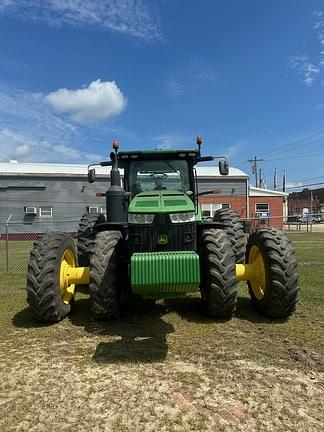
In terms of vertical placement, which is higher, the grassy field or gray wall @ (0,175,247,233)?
Answer: gray wall @ (0,175,247,233)

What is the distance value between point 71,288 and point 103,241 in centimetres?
135

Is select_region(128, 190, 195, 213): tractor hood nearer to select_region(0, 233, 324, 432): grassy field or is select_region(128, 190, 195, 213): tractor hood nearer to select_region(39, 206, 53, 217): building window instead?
select_region(0, 233, 324, 432): grassy field

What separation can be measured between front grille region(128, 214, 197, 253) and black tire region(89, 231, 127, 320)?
12.9 inches

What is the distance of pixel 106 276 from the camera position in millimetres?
5465

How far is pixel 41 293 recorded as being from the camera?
18.3 ft

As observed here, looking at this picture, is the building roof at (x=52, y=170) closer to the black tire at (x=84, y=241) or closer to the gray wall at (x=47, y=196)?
the gray wall at (x=47, y=196)

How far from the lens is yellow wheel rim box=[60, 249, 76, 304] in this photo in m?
6.14

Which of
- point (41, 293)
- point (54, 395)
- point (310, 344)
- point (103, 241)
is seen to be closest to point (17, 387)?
point (54, 395)

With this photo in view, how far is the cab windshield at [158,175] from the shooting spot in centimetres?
721

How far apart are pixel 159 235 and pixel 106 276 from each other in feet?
2.93

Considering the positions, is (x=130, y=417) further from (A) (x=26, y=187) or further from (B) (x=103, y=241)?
(A) (x=26, y=187)

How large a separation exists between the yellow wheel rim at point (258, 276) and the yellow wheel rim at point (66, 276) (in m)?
2.86

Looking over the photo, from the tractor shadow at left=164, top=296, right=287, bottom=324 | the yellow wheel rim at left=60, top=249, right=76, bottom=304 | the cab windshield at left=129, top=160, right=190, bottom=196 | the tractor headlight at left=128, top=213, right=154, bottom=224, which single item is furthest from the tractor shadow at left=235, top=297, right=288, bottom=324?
the yellow wheel rim at left=60, top=249, right=76, bottom=304

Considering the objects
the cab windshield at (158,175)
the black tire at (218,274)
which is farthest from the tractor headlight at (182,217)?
the cab windshield at (158,175)
